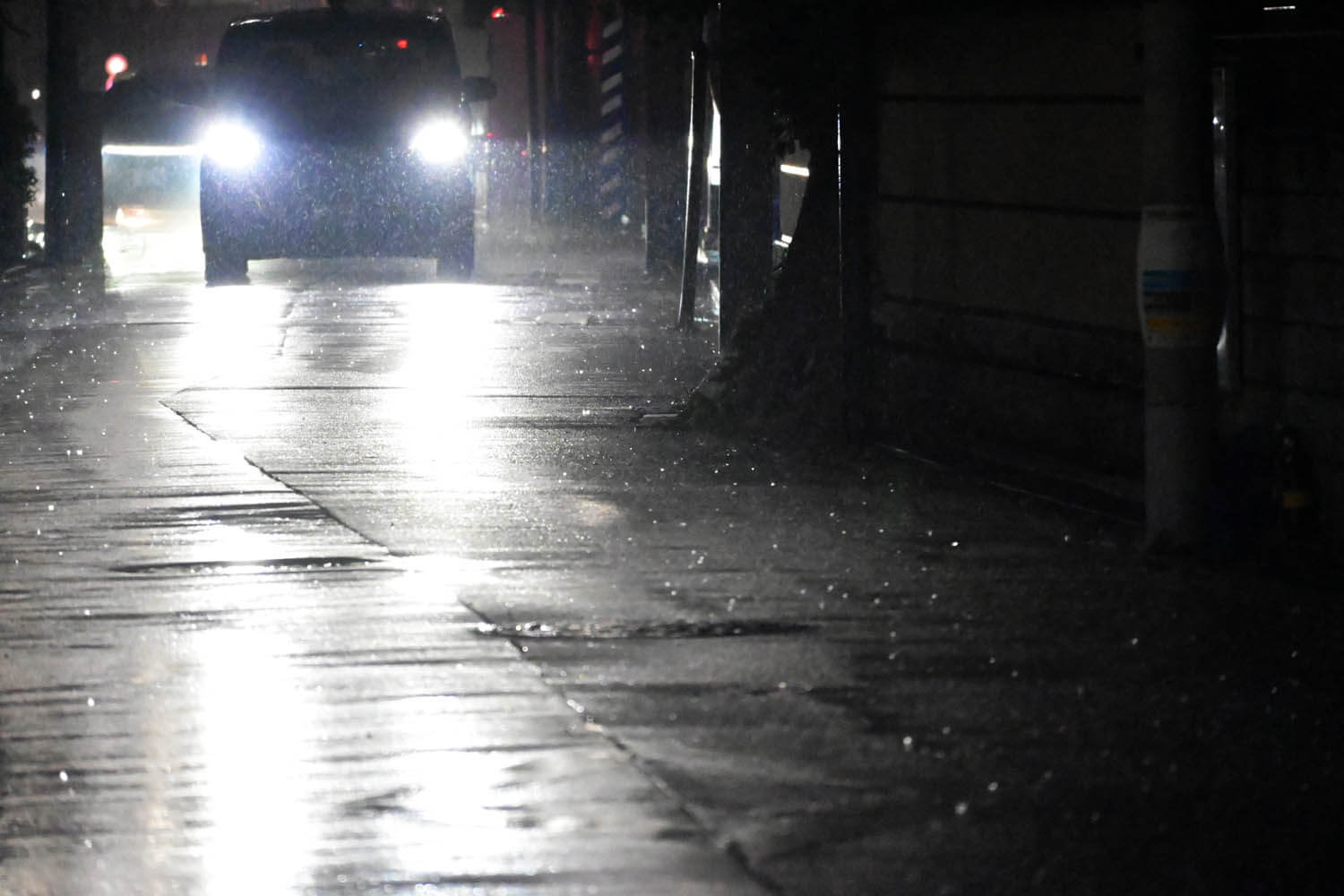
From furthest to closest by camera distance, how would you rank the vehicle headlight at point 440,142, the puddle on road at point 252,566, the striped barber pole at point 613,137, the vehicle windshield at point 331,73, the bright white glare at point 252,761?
the striped barber pole at point 613,137 < the vehicle windshield at point 331,73 < the vehicle headlight at point 440,142 < the puddle on road at point 252,566 < the bright white glare at point 252,761

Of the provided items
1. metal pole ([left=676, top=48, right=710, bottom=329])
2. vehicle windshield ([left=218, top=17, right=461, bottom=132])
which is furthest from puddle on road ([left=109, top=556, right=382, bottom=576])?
vehicle windshield ([left=218, top=17, right=461, bottom=132])

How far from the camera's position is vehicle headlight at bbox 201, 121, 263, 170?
23.6 meters

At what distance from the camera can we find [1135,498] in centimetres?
980

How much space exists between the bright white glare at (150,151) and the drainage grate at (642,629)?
999 inches

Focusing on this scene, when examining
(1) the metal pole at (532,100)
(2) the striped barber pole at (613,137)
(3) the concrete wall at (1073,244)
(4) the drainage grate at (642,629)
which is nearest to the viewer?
(4) the drainage grate at (642,629)

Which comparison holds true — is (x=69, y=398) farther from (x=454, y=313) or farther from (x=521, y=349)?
(x=454, y=313)

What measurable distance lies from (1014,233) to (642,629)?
3.94 meters

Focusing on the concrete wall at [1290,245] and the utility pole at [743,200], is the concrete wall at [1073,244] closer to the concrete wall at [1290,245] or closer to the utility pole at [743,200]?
the concrete wall at [1290,245]

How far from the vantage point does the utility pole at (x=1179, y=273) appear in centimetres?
865

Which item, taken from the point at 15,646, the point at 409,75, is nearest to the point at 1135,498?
the point at 15,646

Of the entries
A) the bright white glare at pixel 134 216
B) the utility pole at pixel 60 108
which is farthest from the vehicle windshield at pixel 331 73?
the bright white glare at pixel 134 216

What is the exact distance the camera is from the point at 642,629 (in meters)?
7.66

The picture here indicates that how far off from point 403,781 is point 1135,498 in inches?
181

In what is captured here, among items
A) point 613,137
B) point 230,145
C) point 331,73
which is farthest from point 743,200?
point 613,137
